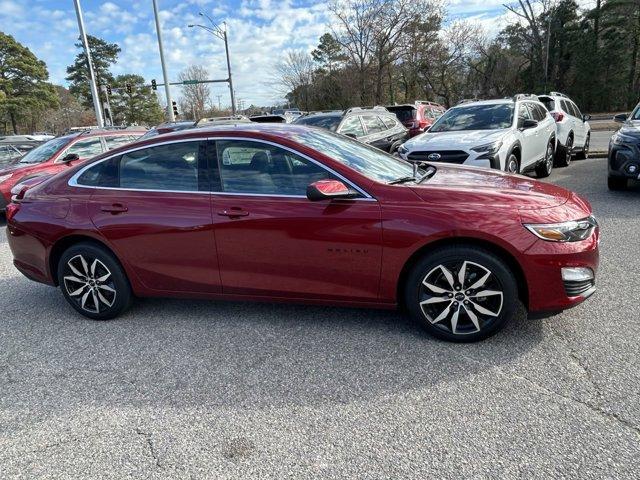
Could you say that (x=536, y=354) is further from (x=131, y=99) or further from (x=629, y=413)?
(x=131, y=99)

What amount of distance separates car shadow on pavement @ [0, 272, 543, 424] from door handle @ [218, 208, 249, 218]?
0.95 m

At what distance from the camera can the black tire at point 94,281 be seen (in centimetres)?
392

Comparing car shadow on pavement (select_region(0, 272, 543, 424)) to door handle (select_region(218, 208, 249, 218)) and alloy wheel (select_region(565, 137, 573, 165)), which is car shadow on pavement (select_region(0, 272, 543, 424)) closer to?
door handle (select_region(218, 208, 249, 218))

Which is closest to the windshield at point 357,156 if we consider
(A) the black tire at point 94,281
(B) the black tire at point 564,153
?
(A) the black tire at point 94,281

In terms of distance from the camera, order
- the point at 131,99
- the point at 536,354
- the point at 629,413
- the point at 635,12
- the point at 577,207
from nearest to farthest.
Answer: the point at 629,413 < the point at 536,354 < the point at 577,207 < the point at 635,12 < the point at 131,99

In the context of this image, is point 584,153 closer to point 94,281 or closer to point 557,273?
point 557,273

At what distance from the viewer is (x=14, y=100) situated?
47562mm

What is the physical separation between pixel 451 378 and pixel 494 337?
0.64 meters

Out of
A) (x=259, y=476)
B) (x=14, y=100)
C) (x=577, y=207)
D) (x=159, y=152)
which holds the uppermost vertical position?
(x=14, y=100)

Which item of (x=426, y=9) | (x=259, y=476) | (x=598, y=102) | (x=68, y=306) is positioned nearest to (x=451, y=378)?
(x=259, y=476)

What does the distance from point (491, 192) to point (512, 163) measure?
503 centimetres

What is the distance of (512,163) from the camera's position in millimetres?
7723

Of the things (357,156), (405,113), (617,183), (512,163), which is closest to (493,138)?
(512,163)

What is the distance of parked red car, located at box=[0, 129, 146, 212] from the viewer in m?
8.65
